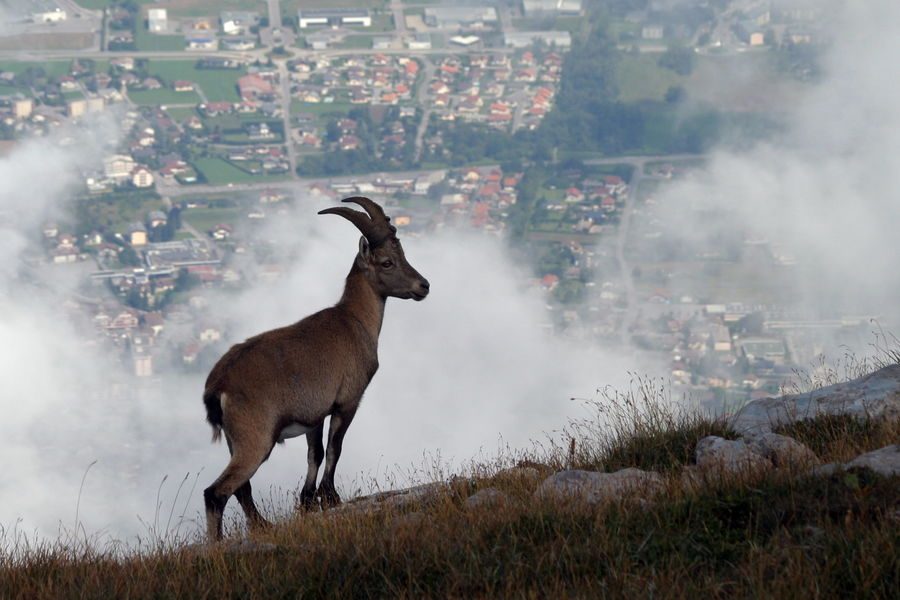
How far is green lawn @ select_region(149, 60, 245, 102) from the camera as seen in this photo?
78.4 meters

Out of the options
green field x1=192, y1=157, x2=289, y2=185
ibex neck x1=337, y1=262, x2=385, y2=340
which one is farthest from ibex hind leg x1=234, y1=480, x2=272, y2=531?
green field x1=192, y1=157, x2=289, y2=185

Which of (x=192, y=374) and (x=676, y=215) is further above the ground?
(x=676, y=215)

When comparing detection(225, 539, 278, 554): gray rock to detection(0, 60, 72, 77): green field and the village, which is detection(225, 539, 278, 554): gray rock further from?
detection(0, 60, 72, 77): green field

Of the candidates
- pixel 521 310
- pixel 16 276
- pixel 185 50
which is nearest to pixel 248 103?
pixel 185 50

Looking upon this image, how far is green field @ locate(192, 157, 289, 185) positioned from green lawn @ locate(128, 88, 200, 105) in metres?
9.02

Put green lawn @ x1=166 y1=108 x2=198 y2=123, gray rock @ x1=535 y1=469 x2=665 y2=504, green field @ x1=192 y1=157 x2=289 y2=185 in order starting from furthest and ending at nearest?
green lawn @ x1=166 y1=108 x2=198 y2=123 < green field @ x1=192 y1=157 x2=289 y2=185 < gray rock @ x1=535 y1=469 x2=665 y2=504

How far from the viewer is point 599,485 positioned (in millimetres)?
7785

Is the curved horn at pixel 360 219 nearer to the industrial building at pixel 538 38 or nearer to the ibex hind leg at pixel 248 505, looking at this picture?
the ibex hind leg at pixel 248 505

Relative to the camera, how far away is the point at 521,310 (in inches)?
2021

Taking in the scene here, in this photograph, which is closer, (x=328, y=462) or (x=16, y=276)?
(x=328, y=462)

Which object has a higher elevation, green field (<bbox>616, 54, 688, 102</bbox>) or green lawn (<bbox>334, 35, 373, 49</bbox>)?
green lawn (<bbox>334, 35, 373, 49</bbox>)

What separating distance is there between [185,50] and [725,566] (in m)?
80.9

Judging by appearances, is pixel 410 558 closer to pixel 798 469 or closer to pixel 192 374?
pixel 798 469

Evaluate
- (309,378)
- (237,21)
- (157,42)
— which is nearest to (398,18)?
(237,21)
